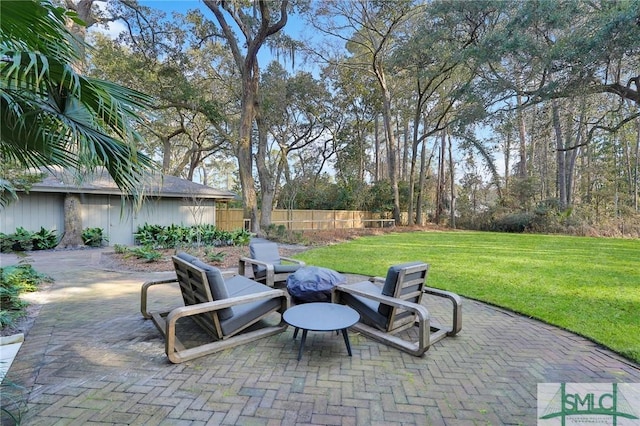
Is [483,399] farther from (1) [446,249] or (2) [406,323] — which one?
(1) [446,249]

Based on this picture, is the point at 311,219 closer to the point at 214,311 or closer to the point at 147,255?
the point at 147,255

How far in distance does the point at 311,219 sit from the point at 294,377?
15.2 meters

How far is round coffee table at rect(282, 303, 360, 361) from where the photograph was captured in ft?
8.99

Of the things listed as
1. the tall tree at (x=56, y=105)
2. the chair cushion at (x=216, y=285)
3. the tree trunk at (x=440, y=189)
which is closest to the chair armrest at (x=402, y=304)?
the chair cushion at (x=216, y=285)

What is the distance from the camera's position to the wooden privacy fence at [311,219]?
14836 mm

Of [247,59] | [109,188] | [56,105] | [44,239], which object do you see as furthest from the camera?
[247,59]

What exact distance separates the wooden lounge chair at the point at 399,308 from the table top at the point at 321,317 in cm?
34

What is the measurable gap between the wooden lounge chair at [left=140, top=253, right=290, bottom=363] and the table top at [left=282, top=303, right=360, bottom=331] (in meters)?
0.34

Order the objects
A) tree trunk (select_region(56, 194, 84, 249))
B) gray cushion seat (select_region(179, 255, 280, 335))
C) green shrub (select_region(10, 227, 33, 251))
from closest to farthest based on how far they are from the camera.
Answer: gray cushion seat (select_region(179, 255, 280, 335)) → green shrub (select_region(10, 227, 33, 251)) → tree trunk (select_region(56, 194, 84, 249))

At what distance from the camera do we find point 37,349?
2.95 m

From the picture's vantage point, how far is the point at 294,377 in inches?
99.3

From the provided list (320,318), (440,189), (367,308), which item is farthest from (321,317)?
(440,189)

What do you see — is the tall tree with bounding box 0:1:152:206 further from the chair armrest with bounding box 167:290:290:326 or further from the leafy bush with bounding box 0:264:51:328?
the leafy bush with bounding box 0:264:51:328

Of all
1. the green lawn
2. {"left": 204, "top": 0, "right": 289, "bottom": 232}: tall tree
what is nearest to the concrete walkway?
the green lawn
